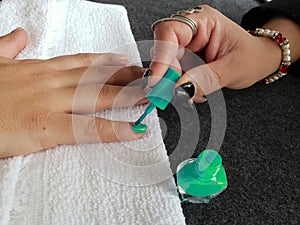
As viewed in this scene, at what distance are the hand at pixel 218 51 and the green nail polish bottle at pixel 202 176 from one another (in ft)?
0.41

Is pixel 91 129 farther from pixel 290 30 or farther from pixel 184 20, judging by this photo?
pixel 290 30

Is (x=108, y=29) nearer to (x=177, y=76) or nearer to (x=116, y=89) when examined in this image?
(x=116, y=89)

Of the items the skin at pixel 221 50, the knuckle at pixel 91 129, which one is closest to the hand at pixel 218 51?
the skin at pixel 221 50

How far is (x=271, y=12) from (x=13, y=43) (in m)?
0.43

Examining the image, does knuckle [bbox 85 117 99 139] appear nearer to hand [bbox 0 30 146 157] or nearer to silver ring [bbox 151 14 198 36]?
hand [bbox 0 30 146 157]

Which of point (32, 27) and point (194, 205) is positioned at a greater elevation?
point (32, 27)

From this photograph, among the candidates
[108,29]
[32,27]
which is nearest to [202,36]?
[108,29]

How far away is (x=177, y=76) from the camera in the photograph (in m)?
0.38

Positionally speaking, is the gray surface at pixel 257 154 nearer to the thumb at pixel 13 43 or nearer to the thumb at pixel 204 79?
the thumb at pixel 204 79

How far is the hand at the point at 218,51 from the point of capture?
50 cm

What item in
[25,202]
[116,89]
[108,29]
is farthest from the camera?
[108,29]

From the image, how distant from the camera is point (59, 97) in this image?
1.53 ft

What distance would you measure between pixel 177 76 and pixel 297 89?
1.07ft

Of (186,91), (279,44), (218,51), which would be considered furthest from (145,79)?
(279,44)
